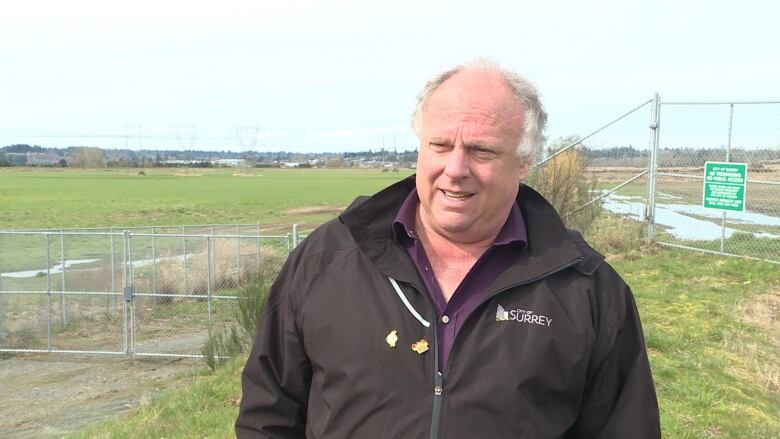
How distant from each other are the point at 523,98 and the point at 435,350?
78 centimetres

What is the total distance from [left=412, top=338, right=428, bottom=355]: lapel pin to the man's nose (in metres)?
0.48

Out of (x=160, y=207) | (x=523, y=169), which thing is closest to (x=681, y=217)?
(x=523, y=169)

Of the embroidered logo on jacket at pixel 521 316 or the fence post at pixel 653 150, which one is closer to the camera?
the embroidered logo on jacket at pixel 521 316

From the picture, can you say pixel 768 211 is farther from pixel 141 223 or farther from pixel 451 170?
pixel 141 223

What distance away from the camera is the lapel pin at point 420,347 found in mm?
1937

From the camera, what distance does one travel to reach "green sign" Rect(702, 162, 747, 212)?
10.8 m

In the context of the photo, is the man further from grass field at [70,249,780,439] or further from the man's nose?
grass field at [70,249,780,439]

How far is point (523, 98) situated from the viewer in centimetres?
207

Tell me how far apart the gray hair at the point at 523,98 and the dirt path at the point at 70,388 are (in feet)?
26.1

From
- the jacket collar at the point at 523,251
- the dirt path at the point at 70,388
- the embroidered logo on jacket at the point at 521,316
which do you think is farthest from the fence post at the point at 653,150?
the embroidered logo on jacket at the point at 521,316

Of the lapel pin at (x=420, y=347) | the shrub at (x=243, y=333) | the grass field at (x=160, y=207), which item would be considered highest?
the lapel pin at (x=420, y=347)

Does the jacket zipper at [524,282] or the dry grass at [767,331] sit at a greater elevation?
the jacket zipper at [524,282]

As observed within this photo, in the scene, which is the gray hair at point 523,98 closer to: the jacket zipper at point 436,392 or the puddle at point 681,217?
the jacket zipper at point 436,392

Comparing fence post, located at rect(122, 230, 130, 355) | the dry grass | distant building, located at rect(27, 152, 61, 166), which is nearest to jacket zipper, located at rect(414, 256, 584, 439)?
the dry grass
